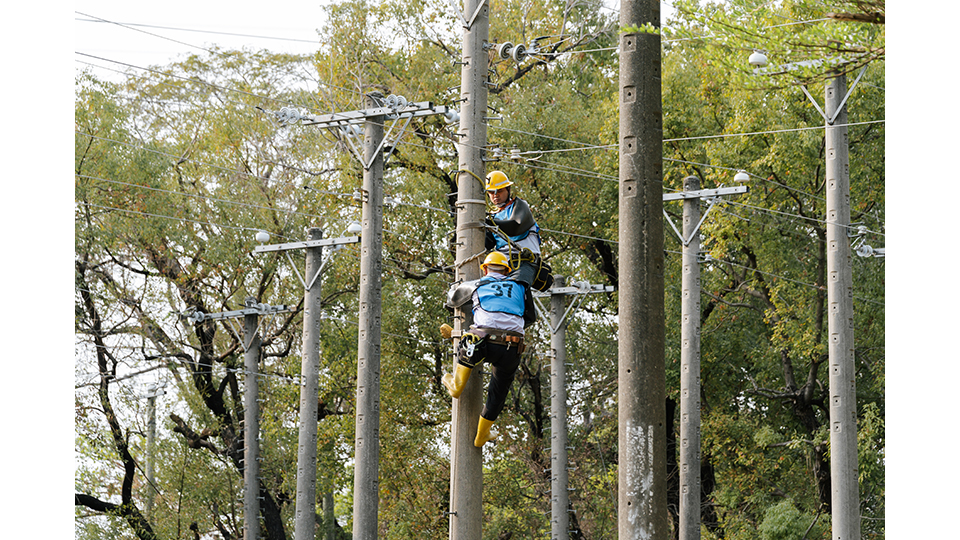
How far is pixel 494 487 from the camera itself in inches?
1037

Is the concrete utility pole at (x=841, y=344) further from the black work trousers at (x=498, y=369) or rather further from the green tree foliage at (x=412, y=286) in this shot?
the green tree foliage at (x=412, y=286)

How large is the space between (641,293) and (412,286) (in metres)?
20.1

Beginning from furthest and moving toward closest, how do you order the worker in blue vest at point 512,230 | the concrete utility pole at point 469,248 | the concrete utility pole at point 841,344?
the concrete utility pole at point 841,344 → the worker in blue vest at point 512,230 → the concrete utility pole at point 469,248

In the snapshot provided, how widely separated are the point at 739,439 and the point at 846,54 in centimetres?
1691

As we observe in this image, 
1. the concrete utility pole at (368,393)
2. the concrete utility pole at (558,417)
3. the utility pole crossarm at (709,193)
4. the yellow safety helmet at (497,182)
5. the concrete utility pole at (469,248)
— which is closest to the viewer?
the concrete utility pole at (469,248)

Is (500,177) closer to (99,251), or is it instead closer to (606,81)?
(99,251)

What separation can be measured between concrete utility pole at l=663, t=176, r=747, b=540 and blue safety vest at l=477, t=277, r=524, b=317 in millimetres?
8494

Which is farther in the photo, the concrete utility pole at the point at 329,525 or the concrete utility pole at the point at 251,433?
the concrete utility pole at the point at 329,525

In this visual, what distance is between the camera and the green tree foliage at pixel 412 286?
23156mm

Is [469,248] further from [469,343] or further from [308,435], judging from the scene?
[308,435]

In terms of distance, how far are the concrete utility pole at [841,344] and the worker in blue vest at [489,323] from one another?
666 cm

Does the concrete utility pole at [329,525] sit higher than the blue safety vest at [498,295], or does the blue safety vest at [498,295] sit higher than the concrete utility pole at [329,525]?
the blue safety vest at [498,295]

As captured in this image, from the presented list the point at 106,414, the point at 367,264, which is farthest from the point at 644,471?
the point at 106,414

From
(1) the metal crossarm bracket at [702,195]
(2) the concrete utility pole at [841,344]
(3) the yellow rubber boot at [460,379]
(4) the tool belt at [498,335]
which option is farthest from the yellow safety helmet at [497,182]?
(1) the metal crossarm bracket at [702,195]
